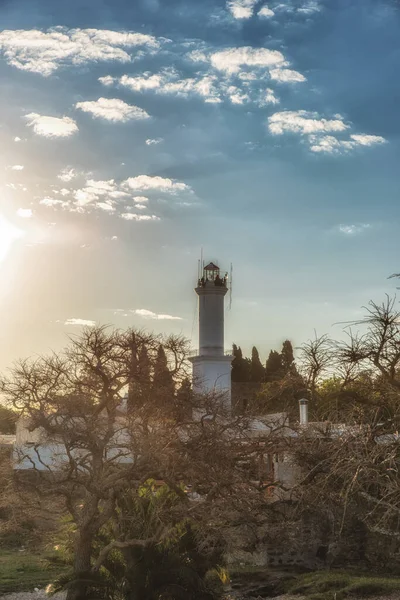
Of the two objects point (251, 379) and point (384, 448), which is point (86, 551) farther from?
point (251, 379)

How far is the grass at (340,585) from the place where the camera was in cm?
1587

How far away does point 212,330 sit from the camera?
47.2 m

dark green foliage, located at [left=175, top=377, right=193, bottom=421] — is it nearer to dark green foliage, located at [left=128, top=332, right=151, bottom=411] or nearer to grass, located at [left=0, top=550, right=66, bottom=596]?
dark green foliage, located at [left=128, top=332, right=151, bottom=411]

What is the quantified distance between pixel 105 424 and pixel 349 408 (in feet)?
16.6

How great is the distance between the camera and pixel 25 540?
25.7 metres

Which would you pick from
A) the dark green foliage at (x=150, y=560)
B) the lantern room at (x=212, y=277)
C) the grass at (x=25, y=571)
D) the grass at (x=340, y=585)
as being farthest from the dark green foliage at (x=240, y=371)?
the dark green foliage at (x=150, y=560)

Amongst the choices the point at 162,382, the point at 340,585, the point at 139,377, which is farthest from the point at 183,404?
the point at 340,585

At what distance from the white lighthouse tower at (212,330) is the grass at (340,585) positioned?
1085 inches

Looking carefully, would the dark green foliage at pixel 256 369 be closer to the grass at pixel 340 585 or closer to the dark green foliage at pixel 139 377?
the grass at pixel 340 585

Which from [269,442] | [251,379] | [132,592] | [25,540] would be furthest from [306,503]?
[251,379]

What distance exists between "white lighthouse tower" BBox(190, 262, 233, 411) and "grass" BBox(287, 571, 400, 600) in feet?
90.4

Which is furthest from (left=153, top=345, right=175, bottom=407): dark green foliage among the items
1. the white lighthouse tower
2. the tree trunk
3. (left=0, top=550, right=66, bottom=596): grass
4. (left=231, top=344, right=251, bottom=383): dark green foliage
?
(left=231, top=344, right=251, bottom=383): dark green foliage

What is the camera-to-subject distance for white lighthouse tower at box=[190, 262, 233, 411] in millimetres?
46188

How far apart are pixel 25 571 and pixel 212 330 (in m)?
27.6
